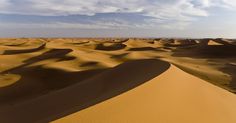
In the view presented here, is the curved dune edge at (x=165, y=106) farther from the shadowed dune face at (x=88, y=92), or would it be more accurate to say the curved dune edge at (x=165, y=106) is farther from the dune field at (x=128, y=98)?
the shadowed dune face at (x=88, y=92)

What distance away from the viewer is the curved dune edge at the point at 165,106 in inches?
170

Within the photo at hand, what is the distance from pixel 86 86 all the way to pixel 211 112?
14.0 feet

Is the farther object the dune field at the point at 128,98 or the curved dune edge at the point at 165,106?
the dune field at the point at 128,98

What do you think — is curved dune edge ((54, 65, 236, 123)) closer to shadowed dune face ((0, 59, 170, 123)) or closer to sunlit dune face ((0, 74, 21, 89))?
shadowed dune face ((0, 59, 170, 123))

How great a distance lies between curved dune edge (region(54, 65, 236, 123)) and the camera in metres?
4.32


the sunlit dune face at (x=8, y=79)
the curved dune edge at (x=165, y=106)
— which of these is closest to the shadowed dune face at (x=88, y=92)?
the curved dune edge at (x=165, y=106)

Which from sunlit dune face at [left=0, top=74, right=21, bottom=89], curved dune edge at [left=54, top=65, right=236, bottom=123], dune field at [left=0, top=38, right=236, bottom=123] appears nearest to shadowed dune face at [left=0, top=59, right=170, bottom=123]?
dune field at [left=0, top=38, right=236, bottom=123]

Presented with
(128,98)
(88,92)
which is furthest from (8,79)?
(128,98)

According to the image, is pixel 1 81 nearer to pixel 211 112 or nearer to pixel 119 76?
pixel 119 76

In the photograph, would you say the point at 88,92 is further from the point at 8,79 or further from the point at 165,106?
the point at 8,79

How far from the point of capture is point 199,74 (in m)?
13.7

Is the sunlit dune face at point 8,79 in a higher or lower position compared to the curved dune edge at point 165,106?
lower

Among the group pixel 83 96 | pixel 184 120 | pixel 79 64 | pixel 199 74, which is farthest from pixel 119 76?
pixel 79 64

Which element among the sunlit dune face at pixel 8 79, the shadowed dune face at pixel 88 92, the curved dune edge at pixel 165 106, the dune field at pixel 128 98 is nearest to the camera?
the curved dune edge at pixel 165 106
